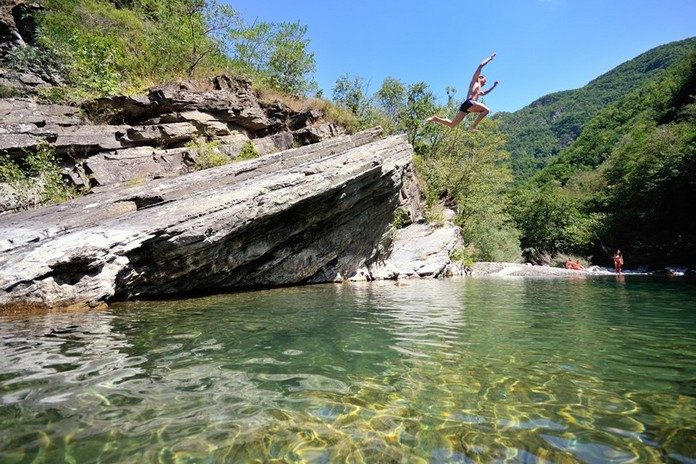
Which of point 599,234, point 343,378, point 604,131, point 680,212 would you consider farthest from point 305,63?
point 604,131

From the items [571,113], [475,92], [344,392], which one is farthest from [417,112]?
[571,113]

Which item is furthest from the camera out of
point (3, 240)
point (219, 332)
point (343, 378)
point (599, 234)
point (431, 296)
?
point (599, 234)

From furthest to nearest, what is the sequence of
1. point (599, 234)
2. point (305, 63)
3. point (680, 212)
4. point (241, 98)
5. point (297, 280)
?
point (599, 234)
point (680, 212)
point (305, 63)
point (241, 98)
point (297, 280)

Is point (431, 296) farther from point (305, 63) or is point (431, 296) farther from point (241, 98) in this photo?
point (305, 63)

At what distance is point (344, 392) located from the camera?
413 cm

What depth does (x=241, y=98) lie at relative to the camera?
68.7 ft

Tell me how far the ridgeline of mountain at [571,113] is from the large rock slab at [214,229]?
114304mm

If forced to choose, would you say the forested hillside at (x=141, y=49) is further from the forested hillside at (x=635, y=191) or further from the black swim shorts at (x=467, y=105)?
the forested hillside at (x=635, y=191)

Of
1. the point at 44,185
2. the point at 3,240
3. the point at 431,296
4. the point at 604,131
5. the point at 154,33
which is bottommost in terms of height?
the point at 431,296

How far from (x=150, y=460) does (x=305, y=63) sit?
26.5 meters

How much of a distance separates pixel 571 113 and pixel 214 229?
165m

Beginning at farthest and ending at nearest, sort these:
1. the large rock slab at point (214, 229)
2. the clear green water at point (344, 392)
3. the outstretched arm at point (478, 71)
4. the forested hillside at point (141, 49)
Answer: the forested hillside at point (141, 49) < the outstretched arm at point (478, 71) < the large rock slab at point (214, 229) < the clear green water at point (344, 392)

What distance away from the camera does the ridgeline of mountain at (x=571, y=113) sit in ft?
415

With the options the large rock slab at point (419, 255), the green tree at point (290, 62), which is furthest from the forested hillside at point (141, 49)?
the large rock slab at point (419, 255)
